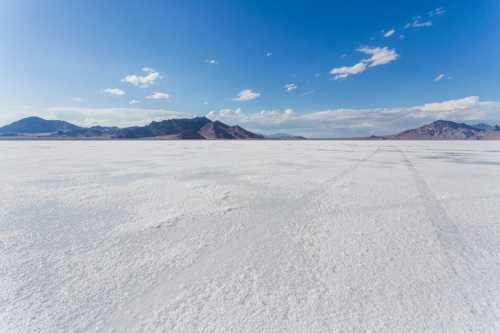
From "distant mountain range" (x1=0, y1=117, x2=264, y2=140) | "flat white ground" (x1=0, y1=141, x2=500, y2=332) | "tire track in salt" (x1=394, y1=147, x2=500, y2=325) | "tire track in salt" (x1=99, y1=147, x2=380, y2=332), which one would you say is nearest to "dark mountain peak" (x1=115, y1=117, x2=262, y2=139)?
"distant mountain range" (x1=0, y1=117, x2=264, y2=140)

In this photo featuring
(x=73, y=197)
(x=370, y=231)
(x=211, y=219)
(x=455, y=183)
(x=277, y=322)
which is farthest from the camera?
(x=455, y=183)

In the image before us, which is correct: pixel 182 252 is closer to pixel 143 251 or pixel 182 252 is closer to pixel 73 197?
pixel 143 251


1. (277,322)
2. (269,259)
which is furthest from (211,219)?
(277,322)

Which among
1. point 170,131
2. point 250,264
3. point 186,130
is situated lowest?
point 250,264

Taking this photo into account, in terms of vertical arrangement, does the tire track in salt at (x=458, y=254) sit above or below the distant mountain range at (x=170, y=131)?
below

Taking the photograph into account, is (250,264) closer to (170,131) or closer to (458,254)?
(458,254)

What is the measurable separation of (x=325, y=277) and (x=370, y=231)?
1.46m

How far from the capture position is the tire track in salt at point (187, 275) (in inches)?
69.4

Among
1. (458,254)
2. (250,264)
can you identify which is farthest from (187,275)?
(458,254)

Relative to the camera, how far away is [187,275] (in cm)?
231

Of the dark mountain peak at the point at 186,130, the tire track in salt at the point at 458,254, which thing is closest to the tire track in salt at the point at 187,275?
the tire track in salt at the point at 458,254

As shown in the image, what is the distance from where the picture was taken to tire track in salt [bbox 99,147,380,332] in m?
1.76

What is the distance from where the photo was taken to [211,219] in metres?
3.80

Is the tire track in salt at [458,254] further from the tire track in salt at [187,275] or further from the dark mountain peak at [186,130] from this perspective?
the dark mountain peak at [186,130]
